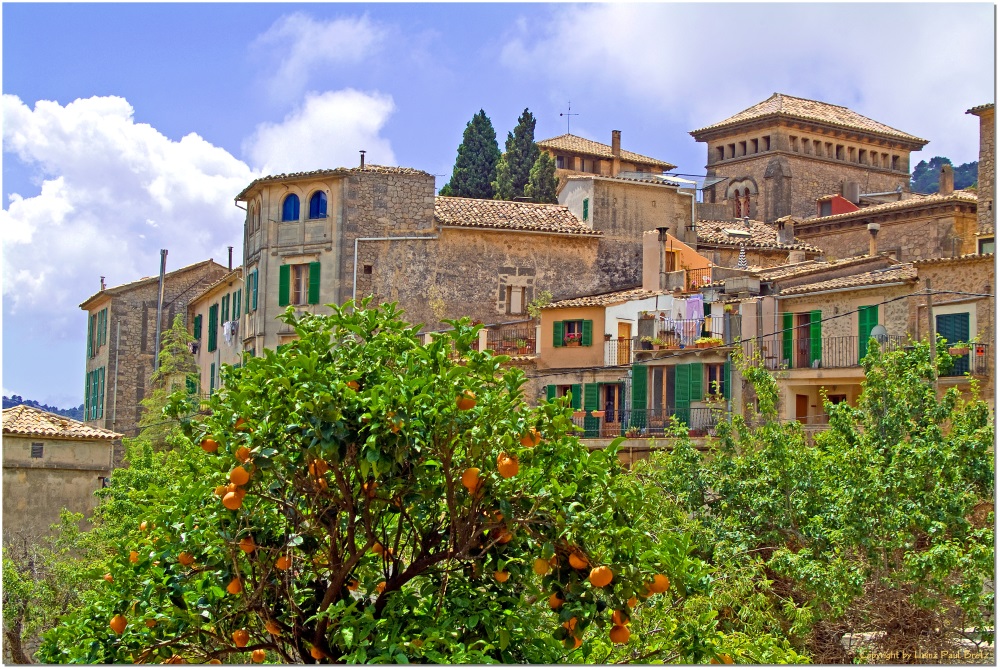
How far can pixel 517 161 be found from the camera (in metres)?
58.4

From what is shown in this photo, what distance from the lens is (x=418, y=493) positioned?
31.3 feet

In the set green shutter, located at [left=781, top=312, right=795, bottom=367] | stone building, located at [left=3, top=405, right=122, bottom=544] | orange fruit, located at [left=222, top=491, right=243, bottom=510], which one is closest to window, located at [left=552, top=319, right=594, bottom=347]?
green shutter, located at [left=781, top=312, right=795, bottom=367]

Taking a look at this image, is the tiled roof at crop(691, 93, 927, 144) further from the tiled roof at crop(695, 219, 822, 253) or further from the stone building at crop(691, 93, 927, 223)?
the tiled roof at crop(695, 219, 822, 253)

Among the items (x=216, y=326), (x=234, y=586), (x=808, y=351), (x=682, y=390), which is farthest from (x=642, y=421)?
(x=234, y=586)

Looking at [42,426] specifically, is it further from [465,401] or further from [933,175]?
[933,175]

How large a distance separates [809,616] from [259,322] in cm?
2339

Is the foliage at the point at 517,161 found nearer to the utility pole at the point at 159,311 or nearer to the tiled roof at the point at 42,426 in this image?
A: the utility pole at the point at 159,311

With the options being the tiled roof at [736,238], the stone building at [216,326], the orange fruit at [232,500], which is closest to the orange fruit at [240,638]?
the orange fruit at [232,500]

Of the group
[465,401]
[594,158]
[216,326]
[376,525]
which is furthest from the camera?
[594,158]

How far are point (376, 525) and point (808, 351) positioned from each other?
78.0ft

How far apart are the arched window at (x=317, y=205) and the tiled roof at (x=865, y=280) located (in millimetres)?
12872

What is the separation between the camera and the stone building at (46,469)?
3192cm

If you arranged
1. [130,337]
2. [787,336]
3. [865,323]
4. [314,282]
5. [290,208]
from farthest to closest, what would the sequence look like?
1. [130,337]
2. [290,208]
3. [314,282]
4. [787,336]
5. [865,323]

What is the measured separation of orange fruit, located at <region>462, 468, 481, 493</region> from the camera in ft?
30.2
